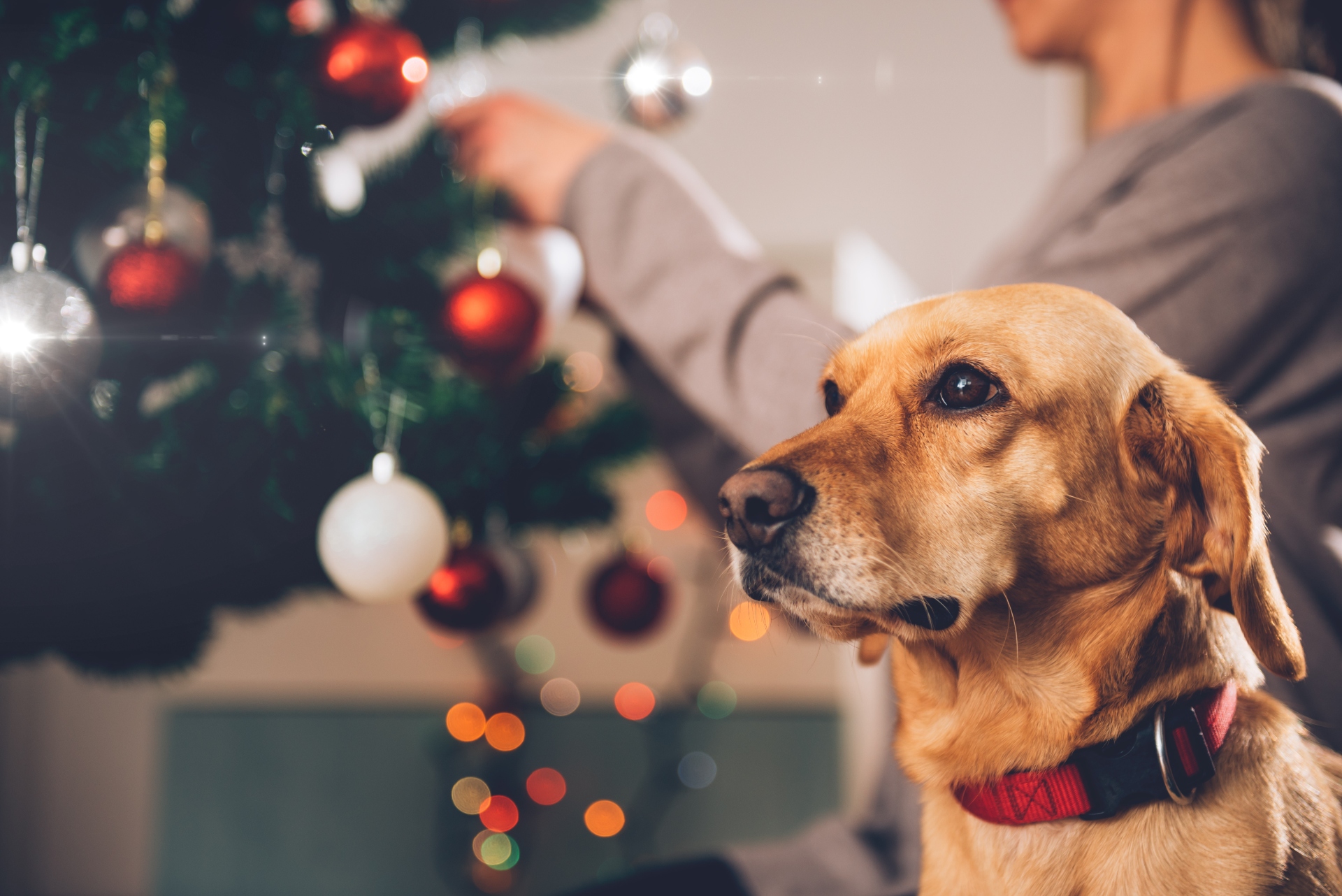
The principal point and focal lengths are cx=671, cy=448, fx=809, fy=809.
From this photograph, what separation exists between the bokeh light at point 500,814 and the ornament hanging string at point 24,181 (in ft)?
4.85

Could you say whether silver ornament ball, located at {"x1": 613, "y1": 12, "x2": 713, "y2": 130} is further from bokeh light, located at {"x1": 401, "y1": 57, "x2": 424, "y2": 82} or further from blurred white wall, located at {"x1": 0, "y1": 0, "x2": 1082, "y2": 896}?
blurred white wall, located at {"x1": 0, "y1": 0, "x2": 1082, "y2": 896}

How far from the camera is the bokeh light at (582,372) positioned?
3.05 ft

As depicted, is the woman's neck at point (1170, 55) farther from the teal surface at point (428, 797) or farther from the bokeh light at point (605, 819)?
the bokeh light at point (605, 819)

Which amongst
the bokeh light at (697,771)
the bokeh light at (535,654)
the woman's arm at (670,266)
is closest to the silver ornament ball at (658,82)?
the woman's arm at (670,266)

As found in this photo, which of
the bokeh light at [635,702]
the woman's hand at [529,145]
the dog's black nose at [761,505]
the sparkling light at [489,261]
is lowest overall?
the bokeh light at [635,702]

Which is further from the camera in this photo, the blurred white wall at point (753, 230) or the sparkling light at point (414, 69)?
the blurred white wall at point (753, 230)

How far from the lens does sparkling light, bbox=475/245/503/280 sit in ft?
2.46

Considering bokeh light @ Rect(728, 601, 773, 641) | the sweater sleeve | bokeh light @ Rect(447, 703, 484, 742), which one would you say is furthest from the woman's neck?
bokeh light @ Rect(447, 703, 484, 742)

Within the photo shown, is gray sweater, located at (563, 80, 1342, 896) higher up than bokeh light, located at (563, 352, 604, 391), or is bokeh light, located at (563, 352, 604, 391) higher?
gray sweater, located at (563, 80, 1342, 896)

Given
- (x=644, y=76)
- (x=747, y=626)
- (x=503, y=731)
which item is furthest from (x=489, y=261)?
(x=503, y=731)

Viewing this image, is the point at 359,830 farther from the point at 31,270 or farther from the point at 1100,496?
the point at 1100,496

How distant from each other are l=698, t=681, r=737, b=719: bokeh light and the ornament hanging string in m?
1.54

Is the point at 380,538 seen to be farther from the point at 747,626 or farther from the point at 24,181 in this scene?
the point at 747,626

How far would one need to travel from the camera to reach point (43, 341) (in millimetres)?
531
